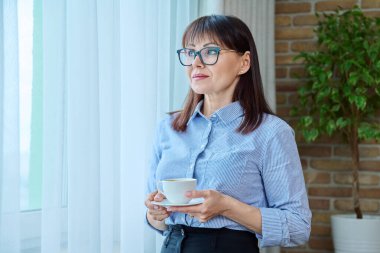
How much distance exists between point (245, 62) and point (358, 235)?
152 cm

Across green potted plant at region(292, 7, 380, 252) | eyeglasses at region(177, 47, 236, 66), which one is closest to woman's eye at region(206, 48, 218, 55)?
eyeglasses at region(177, 47, 236, 66)

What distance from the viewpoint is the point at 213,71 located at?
62.5 inches

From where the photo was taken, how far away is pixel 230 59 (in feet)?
5.26

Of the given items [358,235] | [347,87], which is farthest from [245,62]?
[358,235]

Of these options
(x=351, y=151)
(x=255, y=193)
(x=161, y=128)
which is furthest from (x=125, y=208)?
(x=351, y=151)

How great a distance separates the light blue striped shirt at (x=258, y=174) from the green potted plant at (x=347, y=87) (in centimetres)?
Result: 135

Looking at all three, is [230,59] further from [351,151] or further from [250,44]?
[351,151]

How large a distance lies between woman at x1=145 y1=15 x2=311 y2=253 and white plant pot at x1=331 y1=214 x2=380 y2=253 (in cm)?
136

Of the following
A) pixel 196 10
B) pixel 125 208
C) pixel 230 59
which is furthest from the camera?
pixel 196 10

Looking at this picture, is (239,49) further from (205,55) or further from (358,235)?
(358,235)

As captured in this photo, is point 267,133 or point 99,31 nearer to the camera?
point 267,133

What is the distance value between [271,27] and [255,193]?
1.75 m

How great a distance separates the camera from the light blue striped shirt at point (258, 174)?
4.90ft

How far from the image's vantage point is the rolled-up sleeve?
4.87 ft
